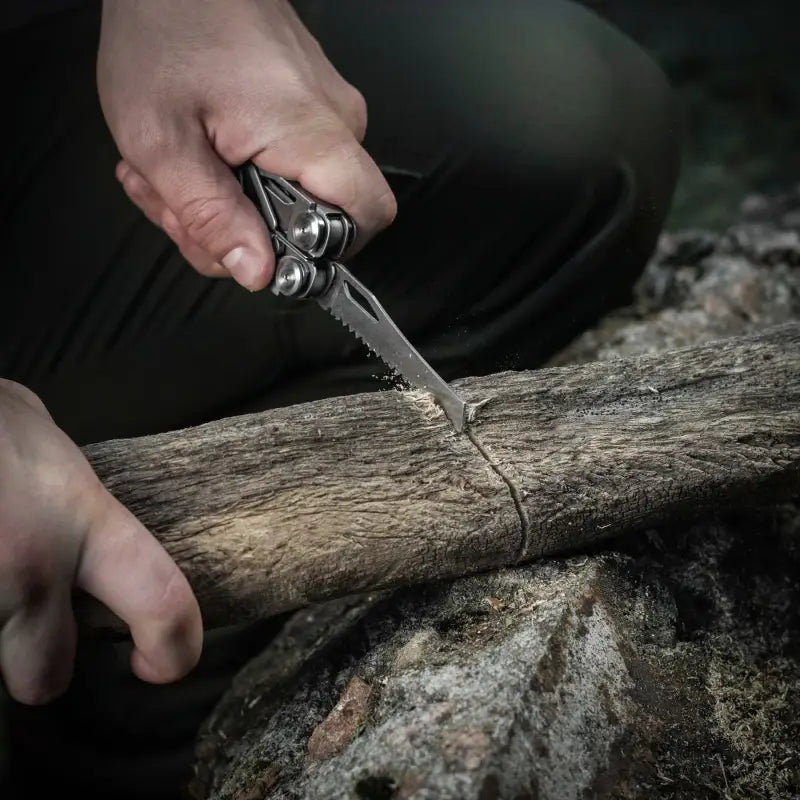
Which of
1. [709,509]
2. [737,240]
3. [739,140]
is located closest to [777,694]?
[709,509]

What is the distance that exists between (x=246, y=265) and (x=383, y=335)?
23 cm

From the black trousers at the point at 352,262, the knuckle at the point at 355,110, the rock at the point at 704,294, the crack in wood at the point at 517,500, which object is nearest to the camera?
the crack in wood at the point at 517,500

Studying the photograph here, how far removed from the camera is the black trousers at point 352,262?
1.48 m

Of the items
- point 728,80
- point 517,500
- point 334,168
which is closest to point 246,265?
point 334,168

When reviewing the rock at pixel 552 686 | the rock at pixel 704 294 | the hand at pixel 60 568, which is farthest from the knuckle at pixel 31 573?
the rock at pixel 704 294

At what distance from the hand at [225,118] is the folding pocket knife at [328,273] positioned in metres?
0.02

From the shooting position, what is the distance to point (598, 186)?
1697 millimetres

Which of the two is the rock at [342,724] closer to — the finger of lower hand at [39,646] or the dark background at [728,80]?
the finger of lower hand at [39,646]

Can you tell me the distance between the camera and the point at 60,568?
0.84m

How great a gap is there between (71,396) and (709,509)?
108 cm

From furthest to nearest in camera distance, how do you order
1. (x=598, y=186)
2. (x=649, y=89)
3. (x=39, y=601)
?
(x=649, y=89), (x=598, y=186), (x=39, y=601)

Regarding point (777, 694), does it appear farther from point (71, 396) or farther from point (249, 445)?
point (71, 396)

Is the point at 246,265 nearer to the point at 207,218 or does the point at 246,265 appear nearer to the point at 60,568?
the point at 207,218

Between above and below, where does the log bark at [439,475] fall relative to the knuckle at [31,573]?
below
